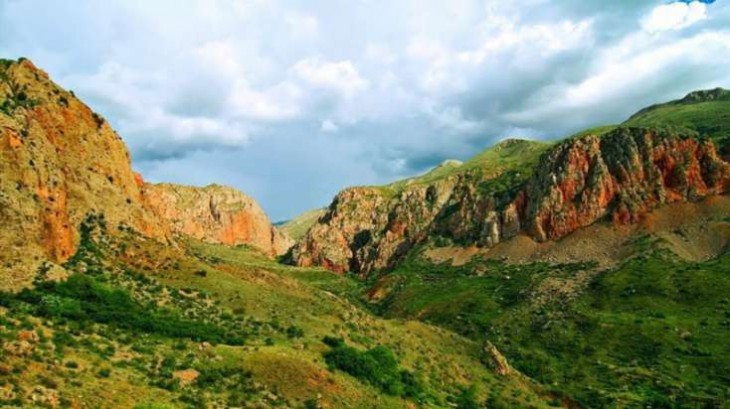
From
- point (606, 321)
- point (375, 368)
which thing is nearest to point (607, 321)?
point (606, 321)

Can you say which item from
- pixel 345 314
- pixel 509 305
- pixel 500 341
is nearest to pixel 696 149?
pixel 509 305

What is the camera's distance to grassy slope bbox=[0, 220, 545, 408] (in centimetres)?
3294

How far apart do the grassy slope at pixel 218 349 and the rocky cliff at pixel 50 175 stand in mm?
3305

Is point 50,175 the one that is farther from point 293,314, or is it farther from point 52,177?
point 293,314

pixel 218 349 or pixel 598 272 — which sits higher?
pixel 218 349

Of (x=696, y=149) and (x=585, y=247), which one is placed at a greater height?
(x=696, y=149)

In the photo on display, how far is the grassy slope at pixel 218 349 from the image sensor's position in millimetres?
32938

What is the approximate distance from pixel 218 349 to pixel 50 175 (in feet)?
73.6

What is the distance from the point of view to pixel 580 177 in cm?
15638

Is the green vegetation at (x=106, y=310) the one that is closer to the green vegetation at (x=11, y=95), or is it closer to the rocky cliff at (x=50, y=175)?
the rocky cliff at (x=50, y=175)

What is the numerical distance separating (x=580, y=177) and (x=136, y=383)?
142874mm

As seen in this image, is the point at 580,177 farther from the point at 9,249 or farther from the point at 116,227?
the point at 9,249

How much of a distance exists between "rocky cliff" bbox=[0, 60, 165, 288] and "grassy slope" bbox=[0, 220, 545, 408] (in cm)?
330

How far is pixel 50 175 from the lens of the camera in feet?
167
